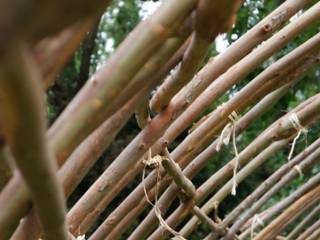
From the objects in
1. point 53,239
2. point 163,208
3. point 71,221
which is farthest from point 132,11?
point 53,239

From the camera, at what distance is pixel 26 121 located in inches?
8.1

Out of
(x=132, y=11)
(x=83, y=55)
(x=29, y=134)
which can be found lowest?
(x=29, y=134)

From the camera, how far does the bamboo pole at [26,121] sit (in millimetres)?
187

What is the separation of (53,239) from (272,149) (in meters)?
0.84

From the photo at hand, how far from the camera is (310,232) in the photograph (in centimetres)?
141

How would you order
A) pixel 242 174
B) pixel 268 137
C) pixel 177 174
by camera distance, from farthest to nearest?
pixel 242 174
pixel 268 137
pixel 177 174

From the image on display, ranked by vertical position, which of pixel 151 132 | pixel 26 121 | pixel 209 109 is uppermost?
pixel 209 109

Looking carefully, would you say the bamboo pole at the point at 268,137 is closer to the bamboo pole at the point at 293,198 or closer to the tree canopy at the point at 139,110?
the tree canopy at the point at 139,110

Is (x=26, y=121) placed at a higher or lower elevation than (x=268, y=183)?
lower

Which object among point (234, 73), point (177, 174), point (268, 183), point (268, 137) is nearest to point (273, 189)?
point (268, 183)

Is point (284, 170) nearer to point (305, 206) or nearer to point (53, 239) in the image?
point (305, 206)

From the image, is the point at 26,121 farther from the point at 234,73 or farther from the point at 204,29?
the point at 234,73

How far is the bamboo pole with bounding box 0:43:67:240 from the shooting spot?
Result: 187mm

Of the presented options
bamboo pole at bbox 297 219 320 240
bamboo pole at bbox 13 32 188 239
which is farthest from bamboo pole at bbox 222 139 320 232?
bamboo pole at bbox 13 32 188 239
